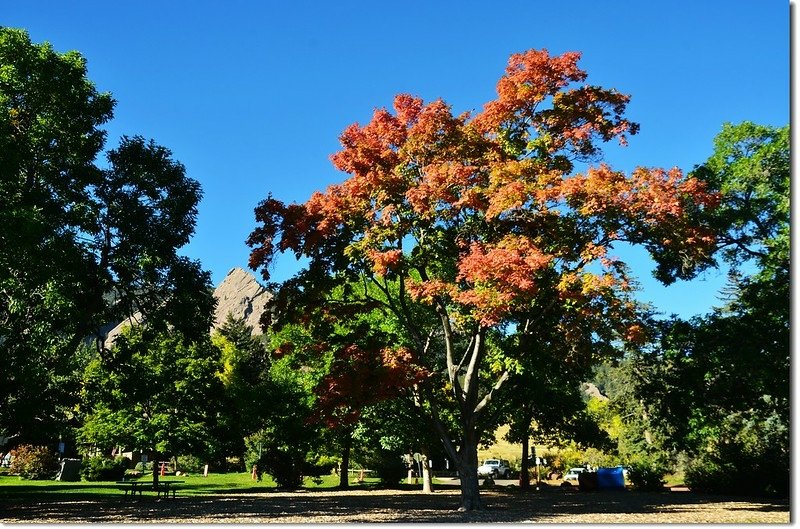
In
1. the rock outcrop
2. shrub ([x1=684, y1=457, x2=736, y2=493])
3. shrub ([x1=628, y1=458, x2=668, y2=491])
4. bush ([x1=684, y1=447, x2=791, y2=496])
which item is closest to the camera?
bush ([x1=684, y1=447, x2=791, y2=496])

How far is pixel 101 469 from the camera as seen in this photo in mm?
36781

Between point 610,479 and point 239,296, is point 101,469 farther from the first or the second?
point 239,296

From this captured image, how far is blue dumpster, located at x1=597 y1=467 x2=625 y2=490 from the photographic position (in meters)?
31.9

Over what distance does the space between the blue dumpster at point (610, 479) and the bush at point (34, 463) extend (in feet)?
104

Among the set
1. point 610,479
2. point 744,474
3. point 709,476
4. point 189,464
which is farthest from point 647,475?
point 189,464

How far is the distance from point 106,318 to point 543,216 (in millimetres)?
12786

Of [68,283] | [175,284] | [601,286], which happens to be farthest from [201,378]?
[601,286]

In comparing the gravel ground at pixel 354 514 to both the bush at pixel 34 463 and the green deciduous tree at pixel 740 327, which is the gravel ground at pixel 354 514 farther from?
the bush at pixel 34 463

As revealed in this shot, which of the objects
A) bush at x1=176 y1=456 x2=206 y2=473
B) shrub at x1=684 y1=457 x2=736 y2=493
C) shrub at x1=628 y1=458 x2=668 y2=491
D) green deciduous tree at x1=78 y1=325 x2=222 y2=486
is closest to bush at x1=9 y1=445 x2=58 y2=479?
green deciduous tree at x1=78 y1=325 x2=222 y2=486

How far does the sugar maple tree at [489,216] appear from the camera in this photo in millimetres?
13570

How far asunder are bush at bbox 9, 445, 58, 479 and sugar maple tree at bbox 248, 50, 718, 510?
2807 centimetres

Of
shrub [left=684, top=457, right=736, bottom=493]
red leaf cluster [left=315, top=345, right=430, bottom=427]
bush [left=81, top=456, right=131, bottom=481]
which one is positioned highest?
red leaf cluster [left=315, top=345, right=430, bottom=427]

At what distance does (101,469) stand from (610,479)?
1138 inches

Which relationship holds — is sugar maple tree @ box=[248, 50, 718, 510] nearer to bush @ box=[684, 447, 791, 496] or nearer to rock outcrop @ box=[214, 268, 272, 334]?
bush @ box=[684, 447, 791, 496]
